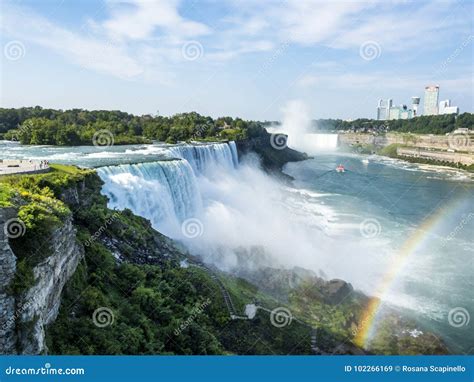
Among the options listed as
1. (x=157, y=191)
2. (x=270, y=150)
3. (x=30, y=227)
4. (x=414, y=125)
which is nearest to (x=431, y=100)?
(x=414, y=125)

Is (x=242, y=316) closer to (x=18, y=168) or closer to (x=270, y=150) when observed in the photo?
(x=18, y=168)

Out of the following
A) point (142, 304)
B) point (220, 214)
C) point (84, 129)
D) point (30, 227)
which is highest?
point (84, 129)

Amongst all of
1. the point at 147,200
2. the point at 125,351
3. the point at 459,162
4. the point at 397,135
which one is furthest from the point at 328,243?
the point at 397,135

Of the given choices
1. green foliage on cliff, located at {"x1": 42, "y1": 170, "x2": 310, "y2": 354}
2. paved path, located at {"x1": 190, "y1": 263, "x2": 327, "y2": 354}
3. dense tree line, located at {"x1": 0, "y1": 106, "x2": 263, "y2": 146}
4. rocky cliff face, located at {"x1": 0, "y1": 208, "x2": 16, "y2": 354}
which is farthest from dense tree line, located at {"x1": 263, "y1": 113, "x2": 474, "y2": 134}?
rocky cliff face, located at {"x1": 0, "y1": 208, "x2": 16, "y2": 354}

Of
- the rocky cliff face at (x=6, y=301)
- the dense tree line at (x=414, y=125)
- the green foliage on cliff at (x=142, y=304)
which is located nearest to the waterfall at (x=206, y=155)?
the green foliage on cliff at (x=142, y=304)

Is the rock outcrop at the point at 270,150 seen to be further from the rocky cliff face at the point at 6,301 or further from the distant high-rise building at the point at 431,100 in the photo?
the distant high-rise building at the point at 431,100
